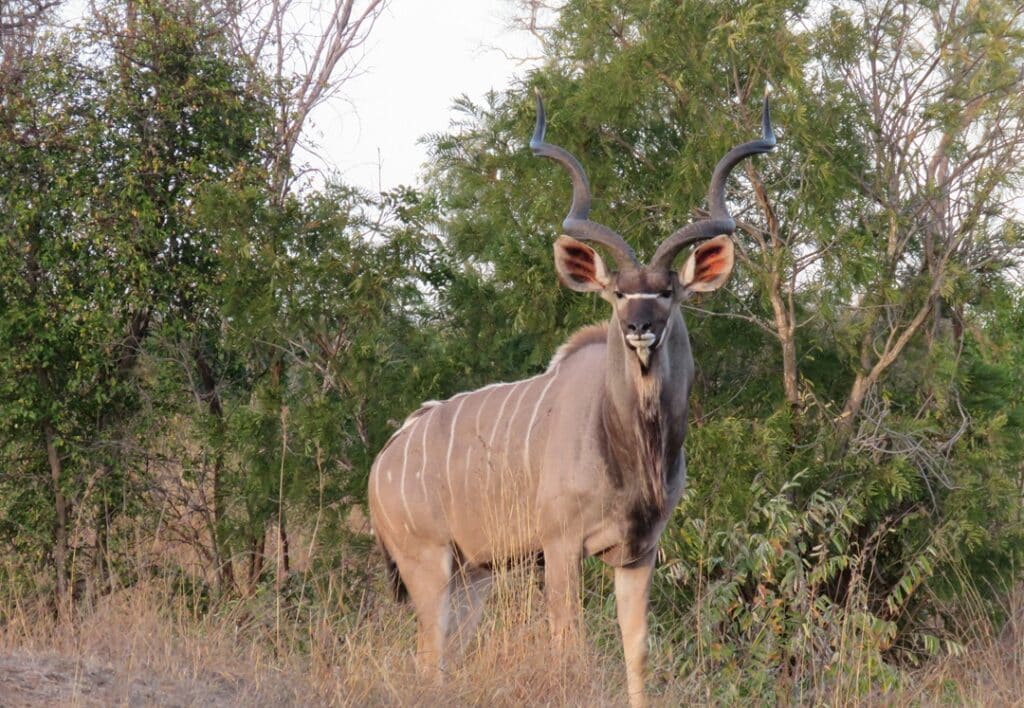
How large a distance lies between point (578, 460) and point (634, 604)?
56cm

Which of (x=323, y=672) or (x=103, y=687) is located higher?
(x=103, y=687)

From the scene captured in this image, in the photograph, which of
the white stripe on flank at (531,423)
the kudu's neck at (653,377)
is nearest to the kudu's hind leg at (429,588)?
the white stripe on flank at (531,423)

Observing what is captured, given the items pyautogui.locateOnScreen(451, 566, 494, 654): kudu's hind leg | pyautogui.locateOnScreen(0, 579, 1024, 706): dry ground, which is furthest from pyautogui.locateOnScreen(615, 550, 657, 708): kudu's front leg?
pyautogui.locateOnScreen(451, 566, 494, 654): kudu's hind leg

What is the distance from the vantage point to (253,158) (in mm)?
8055

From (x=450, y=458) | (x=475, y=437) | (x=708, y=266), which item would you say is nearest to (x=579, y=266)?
(x=708, y=266)

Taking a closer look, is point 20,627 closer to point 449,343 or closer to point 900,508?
point 449,343

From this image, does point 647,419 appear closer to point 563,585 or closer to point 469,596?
point 563,585

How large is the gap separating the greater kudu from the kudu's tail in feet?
0.34

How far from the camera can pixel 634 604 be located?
5.13 metres

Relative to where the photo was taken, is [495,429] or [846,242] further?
[846,242]

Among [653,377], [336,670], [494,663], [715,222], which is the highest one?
[715,222]

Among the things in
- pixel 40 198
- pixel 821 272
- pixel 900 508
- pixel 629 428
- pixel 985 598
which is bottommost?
pixel 985 598

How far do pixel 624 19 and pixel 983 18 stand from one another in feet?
5.50

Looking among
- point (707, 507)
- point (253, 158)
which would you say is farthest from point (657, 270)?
point (253, 158)
